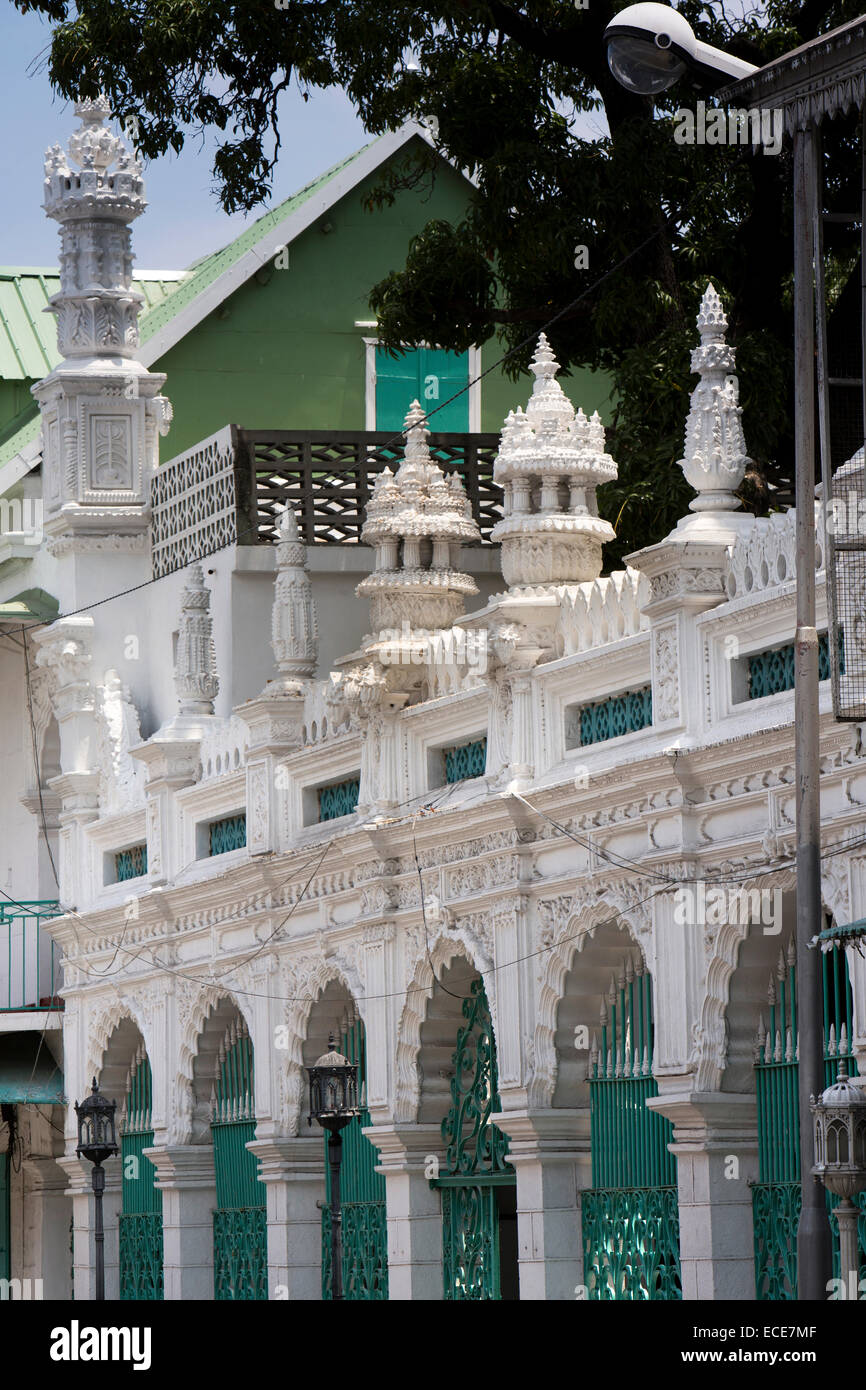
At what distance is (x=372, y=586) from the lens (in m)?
15.9

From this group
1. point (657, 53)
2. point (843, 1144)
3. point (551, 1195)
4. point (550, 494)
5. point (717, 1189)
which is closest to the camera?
point (843, 1144)

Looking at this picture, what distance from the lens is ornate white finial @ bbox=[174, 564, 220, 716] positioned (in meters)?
18.9

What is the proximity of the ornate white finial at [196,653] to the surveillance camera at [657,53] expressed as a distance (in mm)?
8344

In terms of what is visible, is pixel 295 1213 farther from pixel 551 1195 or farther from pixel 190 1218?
pixel 551 1195

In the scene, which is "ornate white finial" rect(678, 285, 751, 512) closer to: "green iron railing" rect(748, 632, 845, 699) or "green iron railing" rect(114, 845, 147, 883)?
"green iron railing" rect(748, 632, 845, 699)

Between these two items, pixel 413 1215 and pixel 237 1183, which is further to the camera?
pixel 237 1183

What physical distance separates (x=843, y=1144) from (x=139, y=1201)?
10.8 metres

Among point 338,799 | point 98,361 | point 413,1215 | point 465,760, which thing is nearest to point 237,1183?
point 413,1215

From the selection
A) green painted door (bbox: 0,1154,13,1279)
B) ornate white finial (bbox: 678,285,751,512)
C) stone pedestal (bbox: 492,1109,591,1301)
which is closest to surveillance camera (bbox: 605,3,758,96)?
ornate white finial (bbox: 678,285,751,512)

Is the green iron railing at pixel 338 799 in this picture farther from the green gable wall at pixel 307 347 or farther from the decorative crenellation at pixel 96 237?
the green gable wall at pixel 307 347

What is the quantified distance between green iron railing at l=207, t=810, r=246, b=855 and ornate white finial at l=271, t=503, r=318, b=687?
1.37 m

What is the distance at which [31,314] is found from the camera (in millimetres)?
25625

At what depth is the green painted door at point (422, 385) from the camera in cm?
2370
